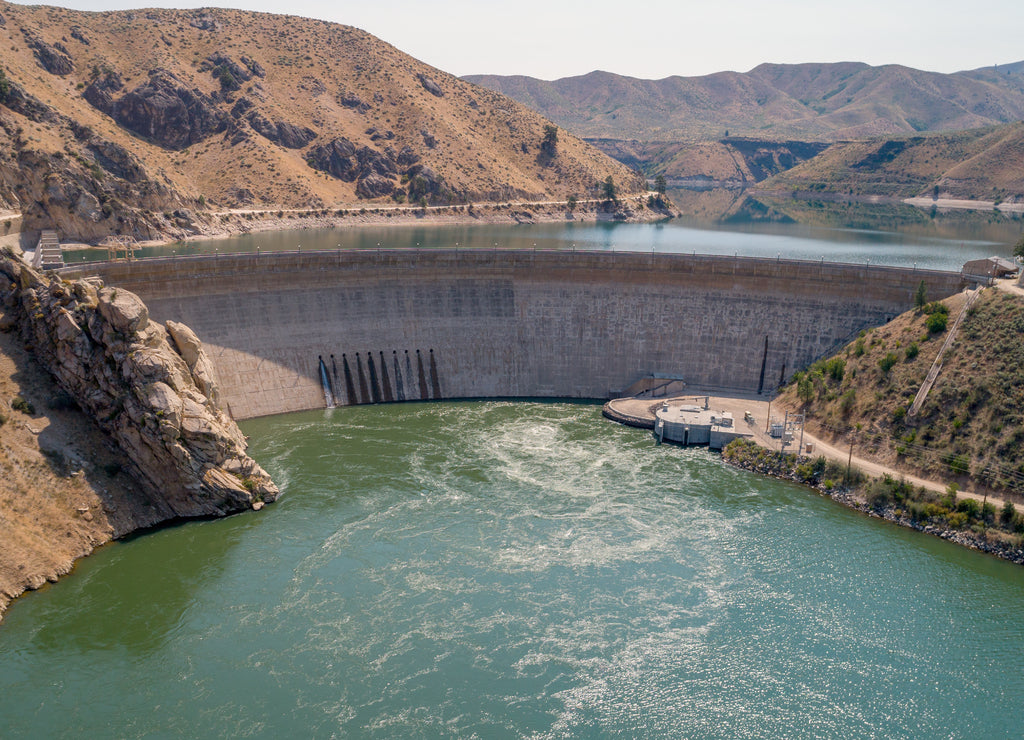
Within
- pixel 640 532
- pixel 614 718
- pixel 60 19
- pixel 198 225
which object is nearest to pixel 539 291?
pixel 640 532

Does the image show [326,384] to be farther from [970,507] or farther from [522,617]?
[970,507]

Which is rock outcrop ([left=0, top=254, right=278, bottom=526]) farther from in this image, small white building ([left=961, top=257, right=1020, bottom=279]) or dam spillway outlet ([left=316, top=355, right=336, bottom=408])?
small white building ([left=961, top=257, right=1020, bottom=279])

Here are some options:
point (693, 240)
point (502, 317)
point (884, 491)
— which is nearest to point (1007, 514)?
point (884, 491)

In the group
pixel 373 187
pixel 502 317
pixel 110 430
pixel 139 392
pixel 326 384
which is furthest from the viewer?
pixel 373 187

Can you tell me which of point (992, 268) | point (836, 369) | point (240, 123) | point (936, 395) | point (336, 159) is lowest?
point (836, 369)

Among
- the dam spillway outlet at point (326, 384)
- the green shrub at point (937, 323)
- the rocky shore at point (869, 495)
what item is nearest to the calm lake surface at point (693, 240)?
the dam spillway outlet at point (326, 384)

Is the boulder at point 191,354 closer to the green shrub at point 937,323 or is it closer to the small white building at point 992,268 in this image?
the green shrub at point 937,323

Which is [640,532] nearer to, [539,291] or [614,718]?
[614,718]
